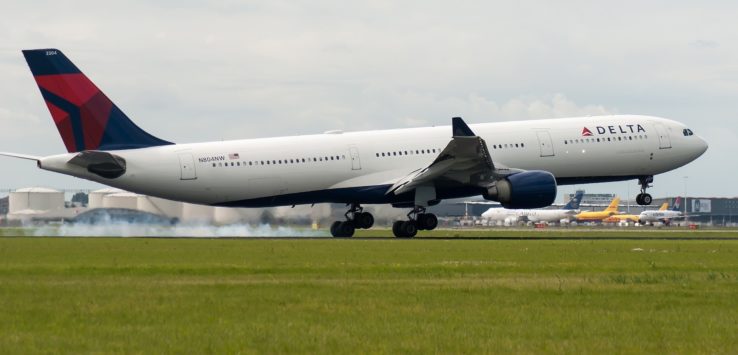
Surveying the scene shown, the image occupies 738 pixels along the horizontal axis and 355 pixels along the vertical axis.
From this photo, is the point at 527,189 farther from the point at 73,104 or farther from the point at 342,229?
the point at 73,104

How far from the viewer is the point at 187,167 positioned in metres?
56.9

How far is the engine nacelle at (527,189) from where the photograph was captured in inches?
2200

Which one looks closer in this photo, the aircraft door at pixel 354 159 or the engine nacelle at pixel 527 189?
the engine nacelle at pixel 527 189

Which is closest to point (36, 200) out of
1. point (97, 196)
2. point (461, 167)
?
point (97, 196)

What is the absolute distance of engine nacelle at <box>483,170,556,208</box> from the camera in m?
55.9

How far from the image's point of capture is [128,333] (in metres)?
18.2

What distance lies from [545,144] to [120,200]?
46.1 m

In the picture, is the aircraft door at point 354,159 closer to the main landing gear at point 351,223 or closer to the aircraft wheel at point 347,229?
the main landing gear at point 351,223

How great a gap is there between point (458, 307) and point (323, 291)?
438 centimetres

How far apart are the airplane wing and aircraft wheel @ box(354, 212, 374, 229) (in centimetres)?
356

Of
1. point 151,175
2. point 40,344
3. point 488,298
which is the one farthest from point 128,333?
point 151,175

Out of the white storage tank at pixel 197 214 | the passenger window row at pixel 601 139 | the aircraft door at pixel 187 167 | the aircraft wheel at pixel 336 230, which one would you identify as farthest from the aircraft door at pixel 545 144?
the white storage tank at pixel 197 214

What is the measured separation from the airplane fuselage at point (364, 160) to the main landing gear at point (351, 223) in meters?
2.17

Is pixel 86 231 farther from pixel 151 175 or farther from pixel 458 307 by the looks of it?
pixel 458 307
